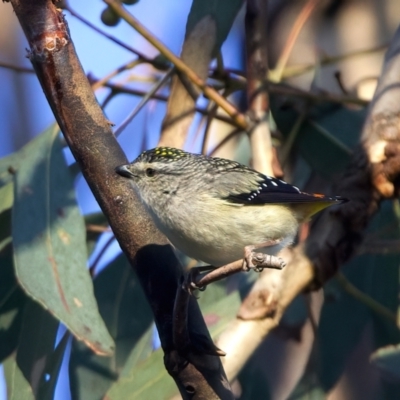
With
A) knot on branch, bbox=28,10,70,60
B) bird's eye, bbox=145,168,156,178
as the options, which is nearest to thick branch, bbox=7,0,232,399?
knot on branch, bbox=28,10,70,60

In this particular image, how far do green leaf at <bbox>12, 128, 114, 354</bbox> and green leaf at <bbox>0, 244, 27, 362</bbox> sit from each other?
14.8 inches

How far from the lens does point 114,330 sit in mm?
3143

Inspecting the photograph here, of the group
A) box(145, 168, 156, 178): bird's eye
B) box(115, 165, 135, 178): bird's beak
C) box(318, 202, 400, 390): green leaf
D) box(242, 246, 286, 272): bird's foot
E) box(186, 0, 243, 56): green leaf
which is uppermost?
box(186, 0, 243, 56): green leaf

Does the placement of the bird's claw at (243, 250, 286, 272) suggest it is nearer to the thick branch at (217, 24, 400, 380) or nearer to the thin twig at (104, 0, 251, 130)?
the thick branch at (217, 24, 400, 380)

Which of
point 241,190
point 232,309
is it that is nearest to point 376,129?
point 241,190

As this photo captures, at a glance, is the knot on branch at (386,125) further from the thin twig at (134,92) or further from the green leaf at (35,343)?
the green leaf at (35,343)

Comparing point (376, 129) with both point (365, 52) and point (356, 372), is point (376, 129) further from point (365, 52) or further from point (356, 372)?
point (356, 372)

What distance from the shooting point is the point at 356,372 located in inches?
132

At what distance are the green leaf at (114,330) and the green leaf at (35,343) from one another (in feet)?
0.51

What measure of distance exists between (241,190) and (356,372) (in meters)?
1.31

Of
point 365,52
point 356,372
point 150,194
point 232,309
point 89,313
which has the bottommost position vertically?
point 356,372

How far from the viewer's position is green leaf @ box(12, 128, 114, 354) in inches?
93.7

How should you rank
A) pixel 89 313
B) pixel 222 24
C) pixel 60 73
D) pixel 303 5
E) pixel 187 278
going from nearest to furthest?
1. pixel 187 278
2. pixel 60 73
3. pixel 89 313
4. pixel 222 24
5. pixel 303 5

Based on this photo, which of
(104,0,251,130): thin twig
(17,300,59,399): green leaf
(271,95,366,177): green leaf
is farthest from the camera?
(271,95,366,177): green leaf
